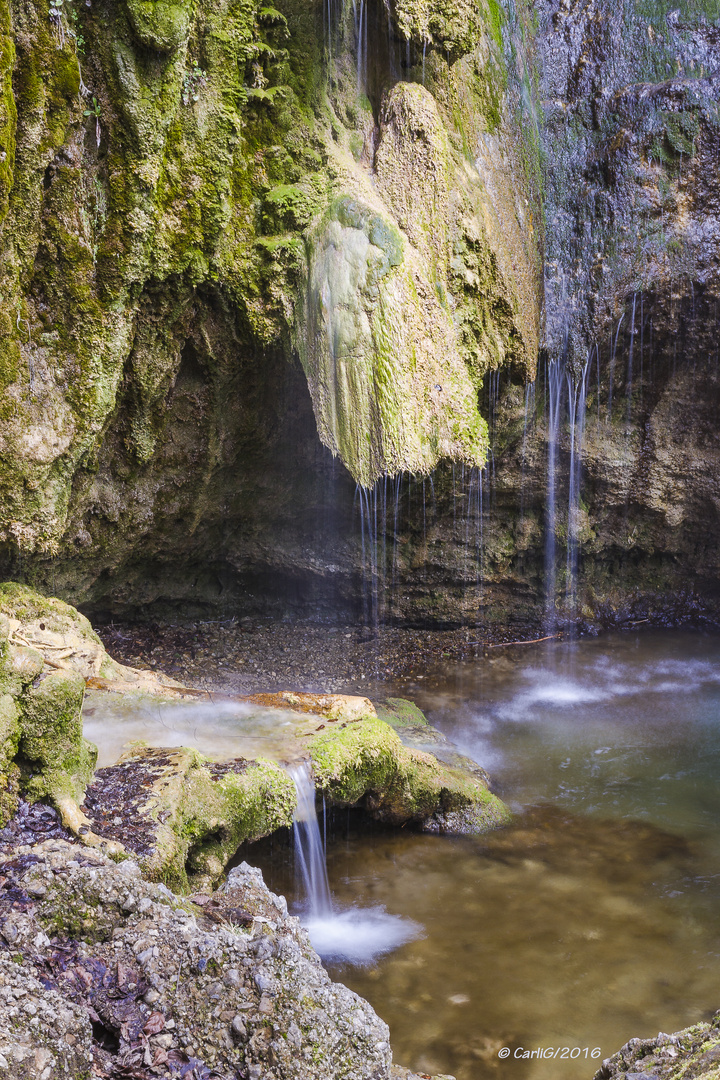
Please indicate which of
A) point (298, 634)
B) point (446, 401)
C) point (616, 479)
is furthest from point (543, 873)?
point (616, 479)

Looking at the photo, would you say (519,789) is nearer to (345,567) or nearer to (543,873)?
(543,873)

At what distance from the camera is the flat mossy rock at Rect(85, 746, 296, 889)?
360 cm

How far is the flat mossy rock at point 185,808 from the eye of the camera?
3.60 m

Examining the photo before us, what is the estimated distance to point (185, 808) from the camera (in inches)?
159

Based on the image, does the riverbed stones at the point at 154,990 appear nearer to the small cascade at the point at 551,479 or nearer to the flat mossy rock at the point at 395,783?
the flat mossy rock at the point at 395,783

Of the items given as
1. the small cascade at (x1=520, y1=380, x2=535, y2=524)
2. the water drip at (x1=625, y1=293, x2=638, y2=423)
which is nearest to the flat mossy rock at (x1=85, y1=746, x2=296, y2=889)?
the small cascade at (x1=520, y1=380, x2=535, y2=524)

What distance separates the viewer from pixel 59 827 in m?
3.29

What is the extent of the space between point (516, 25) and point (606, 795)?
8707 mm

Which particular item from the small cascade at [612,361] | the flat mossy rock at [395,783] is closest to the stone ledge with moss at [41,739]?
the flat mossy rock at [395,783]

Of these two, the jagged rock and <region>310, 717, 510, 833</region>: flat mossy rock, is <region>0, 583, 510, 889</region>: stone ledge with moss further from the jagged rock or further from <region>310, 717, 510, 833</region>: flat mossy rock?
the jagged rock

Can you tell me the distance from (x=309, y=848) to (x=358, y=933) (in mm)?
617

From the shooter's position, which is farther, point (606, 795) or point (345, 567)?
point (345, 567)

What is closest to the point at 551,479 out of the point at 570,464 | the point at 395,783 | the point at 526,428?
the point at 570,464

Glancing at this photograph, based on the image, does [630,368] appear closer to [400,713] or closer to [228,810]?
[400,713]
